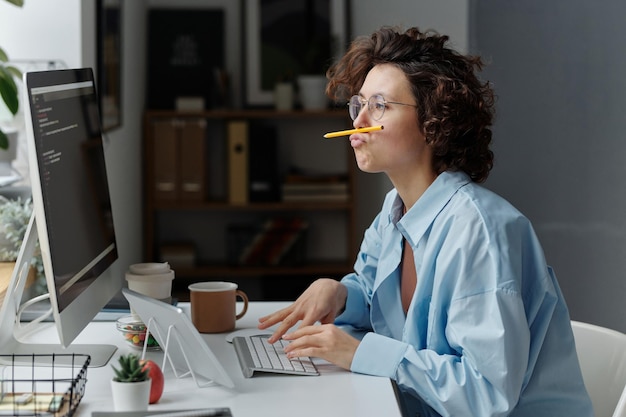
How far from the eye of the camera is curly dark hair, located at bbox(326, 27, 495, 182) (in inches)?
67.8

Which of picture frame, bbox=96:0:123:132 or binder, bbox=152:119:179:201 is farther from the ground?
picture frame, bbox=96:0:123:132

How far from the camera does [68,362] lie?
161 centimetres

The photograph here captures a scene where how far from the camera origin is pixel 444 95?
5.64 ft

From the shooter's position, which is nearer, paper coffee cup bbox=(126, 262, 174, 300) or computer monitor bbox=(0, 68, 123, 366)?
computer monitor bbox=(0, 68, 123, 366)

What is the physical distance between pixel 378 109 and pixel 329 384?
1.75ft

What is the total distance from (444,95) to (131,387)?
2.58ft

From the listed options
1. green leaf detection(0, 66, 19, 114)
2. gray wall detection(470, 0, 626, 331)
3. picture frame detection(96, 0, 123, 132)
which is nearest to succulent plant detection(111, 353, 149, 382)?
green leaf detection(0, 66, 19, 114)

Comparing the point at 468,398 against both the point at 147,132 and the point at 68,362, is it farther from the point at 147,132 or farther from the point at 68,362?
the point at 147,132

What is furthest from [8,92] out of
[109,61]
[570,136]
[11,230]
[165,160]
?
[165,160]

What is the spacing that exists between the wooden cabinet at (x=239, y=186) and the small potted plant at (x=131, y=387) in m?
3.28

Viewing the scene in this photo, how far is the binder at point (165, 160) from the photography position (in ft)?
15.1

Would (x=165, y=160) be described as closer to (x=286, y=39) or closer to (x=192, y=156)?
(x=192, y=156)

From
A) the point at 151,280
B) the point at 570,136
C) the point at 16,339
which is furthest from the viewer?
the point at 570,136

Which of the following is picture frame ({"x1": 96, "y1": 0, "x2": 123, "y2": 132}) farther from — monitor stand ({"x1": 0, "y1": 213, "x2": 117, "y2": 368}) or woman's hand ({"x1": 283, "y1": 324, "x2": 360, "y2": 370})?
woman's hand ({"x1": 283, "y1": 324, "x2": 360, "y2": 370})
